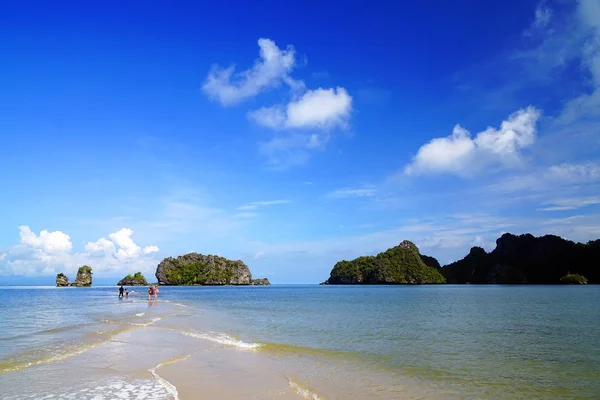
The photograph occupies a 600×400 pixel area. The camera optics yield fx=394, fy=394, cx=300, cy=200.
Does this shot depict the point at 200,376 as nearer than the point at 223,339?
Yes

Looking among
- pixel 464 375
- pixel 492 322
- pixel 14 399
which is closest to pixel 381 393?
pixel 464 375

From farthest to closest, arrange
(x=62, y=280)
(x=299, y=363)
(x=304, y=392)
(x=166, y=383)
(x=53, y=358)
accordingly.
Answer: (x=62, y=280) < (x=53, y=358) < (x=299, y=363) < (x=166, y=383) < (x=304, y=392)

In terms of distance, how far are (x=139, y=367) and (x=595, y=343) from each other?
2289cm

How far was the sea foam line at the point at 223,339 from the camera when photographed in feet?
67.0

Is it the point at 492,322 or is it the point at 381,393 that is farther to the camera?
the point at 492,322

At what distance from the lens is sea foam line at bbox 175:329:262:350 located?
20.4m

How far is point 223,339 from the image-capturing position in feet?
74.7

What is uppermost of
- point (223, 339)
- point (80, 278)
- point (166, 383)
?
point (80, 278)

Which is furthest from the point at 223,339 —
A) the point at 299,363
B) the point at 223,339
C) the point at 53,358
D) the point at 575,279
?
the point at 575,279

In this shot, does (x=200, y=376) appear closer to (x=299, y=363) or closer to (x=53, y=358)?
(x=299, y=363)

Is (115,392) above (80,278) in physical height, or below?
below

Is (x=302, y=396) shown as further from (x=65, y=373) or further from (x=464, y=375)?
(x=65, y=373)

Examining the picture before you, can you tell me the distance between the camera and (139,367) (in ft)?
48.2

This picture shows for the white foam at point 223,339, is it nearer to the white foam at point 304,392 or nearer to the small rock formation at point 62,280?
the white foam at point 304,392
